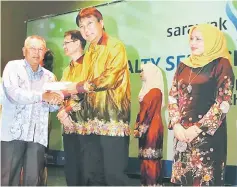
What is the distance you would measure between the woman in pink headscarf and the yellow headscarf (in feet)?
0.93

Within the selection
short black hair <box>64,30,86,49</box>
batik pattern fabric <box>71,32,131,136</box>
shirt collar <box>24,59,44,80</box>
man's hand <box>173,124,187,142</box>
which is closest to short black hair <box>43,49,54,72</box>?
shirt collar <box>24,59,44,80</box>

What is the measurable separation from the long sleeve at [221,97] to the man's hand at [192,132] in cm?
6

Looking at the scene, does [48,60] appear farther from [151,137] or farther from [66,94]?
[151,137]

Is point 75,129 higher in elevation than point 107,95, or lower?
lower

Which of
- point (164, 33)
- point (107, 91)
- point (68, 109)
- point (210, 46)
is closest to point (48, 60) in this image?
point (68, 109)

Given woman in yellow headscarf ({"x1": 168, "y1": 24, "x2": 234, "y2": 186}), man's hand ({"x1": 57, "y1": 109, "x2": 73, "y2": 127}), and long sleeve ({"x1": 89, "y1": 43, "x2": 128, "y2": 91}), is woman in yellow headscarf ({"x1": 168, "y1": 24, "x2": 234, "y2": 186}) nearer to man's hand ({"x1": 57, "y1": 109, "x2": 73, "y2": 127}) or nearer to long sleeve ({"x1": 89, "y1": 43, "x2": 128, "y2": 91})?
long sleeve ({"x1": 89, "y1": 43, "x2": 128, "y2": 91})

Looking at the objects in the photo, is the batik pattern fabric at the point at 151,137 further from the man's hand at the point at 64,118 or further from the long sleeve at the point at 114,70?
the man's hand at the point at 64,118

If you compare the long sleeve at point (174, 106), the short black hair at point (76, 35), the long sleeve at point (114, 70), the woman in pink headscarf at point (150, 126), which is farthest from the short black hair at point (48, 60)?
the long sleeve at point (174, 106)

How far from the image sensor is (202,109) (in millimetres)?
2182

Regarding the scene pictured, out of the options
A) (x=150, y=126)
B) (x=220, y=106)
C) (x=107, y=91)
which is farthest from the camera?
(x=107, y=91)

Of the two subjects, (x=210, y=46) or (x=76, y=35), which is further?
(x=76, y=35)

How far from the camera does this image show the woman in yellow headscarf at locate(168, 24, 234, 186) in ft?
7.02

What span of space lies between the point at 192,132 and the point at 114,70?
0.69 m

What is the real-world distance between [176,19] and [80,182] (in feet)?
4.35
